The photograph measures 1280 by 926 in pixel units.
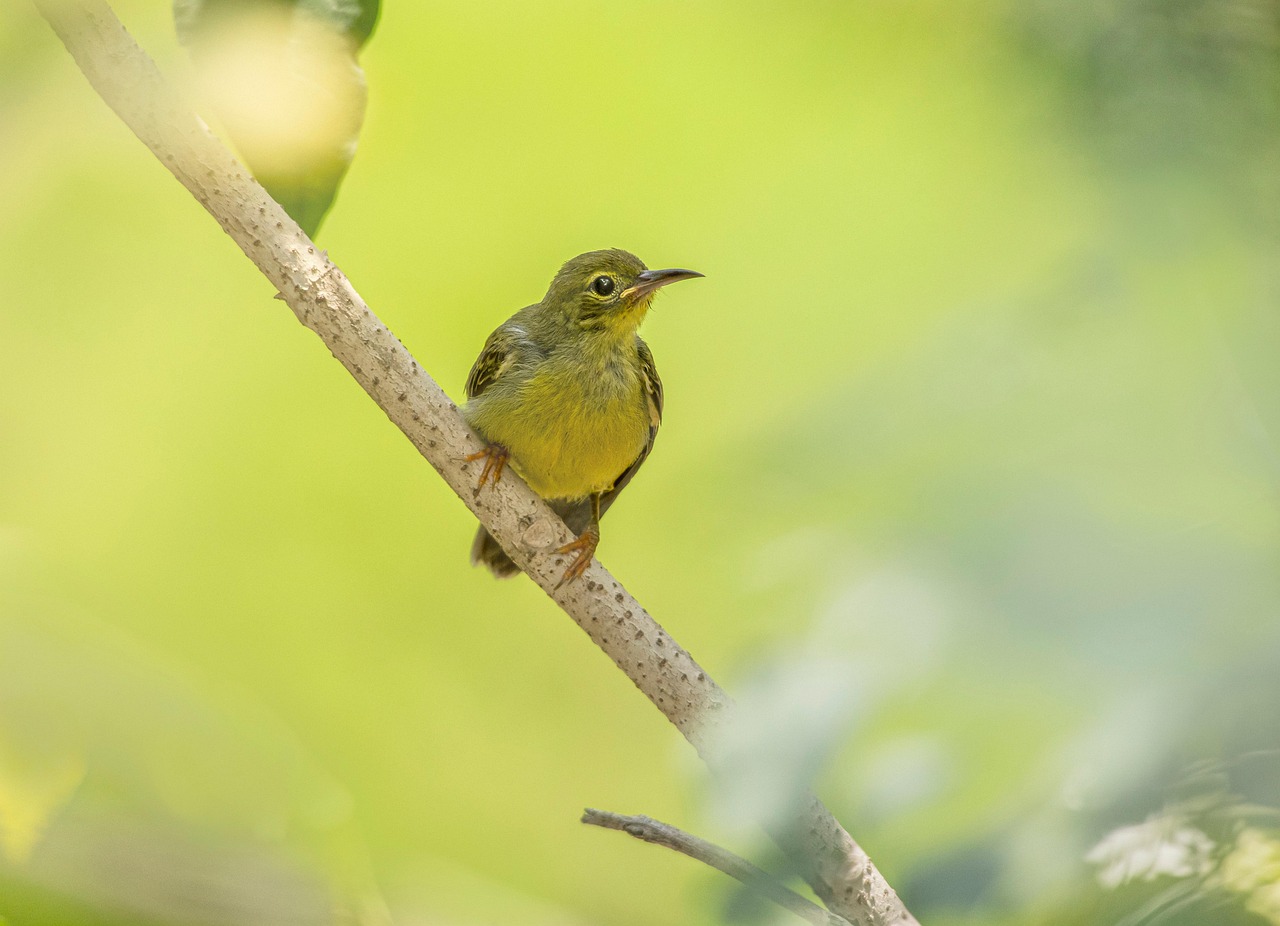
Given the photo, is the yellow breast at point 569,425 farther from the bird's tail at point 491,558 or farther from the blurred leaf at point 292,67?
the blurred leaf at point 292,67

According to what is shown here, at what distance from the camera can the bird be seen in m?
2.34

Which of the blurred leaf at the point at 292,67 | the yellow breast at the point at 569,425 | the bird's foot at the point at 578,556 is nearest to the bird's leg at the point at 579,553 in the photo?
the bird's foot at the point at 578,556

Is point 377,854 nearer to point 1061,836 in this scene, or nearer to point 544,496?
point 544,496

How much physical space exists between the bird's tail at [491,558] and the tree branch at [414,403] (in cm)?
83

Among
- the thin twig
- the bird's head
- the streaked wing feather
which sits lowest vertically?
the thin twig

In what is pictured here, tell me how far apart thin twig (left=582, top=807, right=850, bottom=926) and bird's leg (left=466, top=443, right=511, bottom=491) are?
0.60 m

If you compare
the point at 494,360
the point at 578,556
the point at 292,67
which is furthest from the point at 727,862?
the point at 494,360

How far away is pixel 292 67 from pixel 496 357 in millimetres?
1336

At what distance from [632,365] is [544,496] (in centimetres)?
38

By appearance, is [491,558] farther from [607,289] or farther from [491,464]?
[491,464]

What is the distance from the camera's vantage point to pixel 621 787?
4.12 m

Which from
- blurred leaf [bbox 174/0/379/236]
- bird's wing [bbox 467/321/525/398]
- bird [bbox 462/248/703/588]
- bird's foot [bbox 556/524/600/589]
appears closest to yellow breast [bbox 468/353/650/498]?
bird [bbox 462/248/703/588]

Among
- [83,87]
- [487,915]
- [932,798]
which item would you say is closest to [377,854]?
[487,915]

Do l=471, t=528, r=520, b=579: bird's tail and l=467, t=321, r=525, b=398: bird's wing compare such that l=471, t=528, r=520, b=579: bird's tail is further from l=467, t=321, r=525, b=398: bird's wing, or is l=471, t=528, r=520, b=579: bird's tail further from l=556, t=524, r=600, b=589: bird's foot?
l=556, t=524, r=600, b=589: bird's foot
